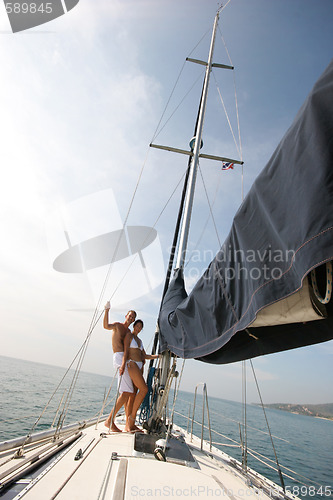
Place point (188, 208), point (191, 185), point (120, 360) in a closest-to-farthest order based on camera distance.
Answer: point (120, 360) → point (188, 208) → point (191, 185)

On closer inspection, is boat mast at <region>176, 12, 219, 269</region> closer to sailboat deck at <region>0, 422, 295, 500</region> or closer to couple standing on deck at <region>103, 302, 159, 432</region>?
couple standing on deck at <region>103, 302, 159, 432</region>

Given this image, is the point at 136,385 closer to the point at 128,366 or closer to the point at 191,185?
the point at 128,366

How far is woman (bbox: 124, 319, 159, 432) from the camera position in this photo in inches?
166

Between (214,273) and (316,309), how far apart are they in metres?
0.77

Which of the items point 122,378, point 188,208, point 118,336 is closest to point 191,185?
point 188,208

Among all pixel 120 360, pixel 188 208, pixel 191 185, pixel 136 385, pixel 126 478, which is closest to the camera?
pixel 126 478

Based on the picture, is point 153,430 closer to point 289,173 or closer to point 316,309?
point 316,309

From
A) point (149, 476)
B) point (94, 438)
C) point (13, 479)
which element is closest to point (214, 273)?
point (149, 476)

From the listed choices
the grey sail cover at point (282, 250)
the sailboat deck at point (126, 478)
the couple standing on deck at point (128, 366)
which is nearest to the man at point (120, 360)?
the couple standing on deck at point (128, 366)

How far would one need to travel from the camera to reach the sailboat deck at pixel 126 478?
1942 millimetres

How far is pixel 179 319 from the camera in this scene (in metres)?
2.94

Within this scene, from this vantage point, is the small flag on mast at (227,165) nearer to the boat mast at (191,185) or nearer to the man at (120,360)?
the boat mast at (191,185)

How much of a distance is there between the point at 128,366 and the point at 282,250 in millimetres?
3939

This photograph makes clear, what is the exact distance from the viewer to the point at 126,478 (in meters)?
2.21
